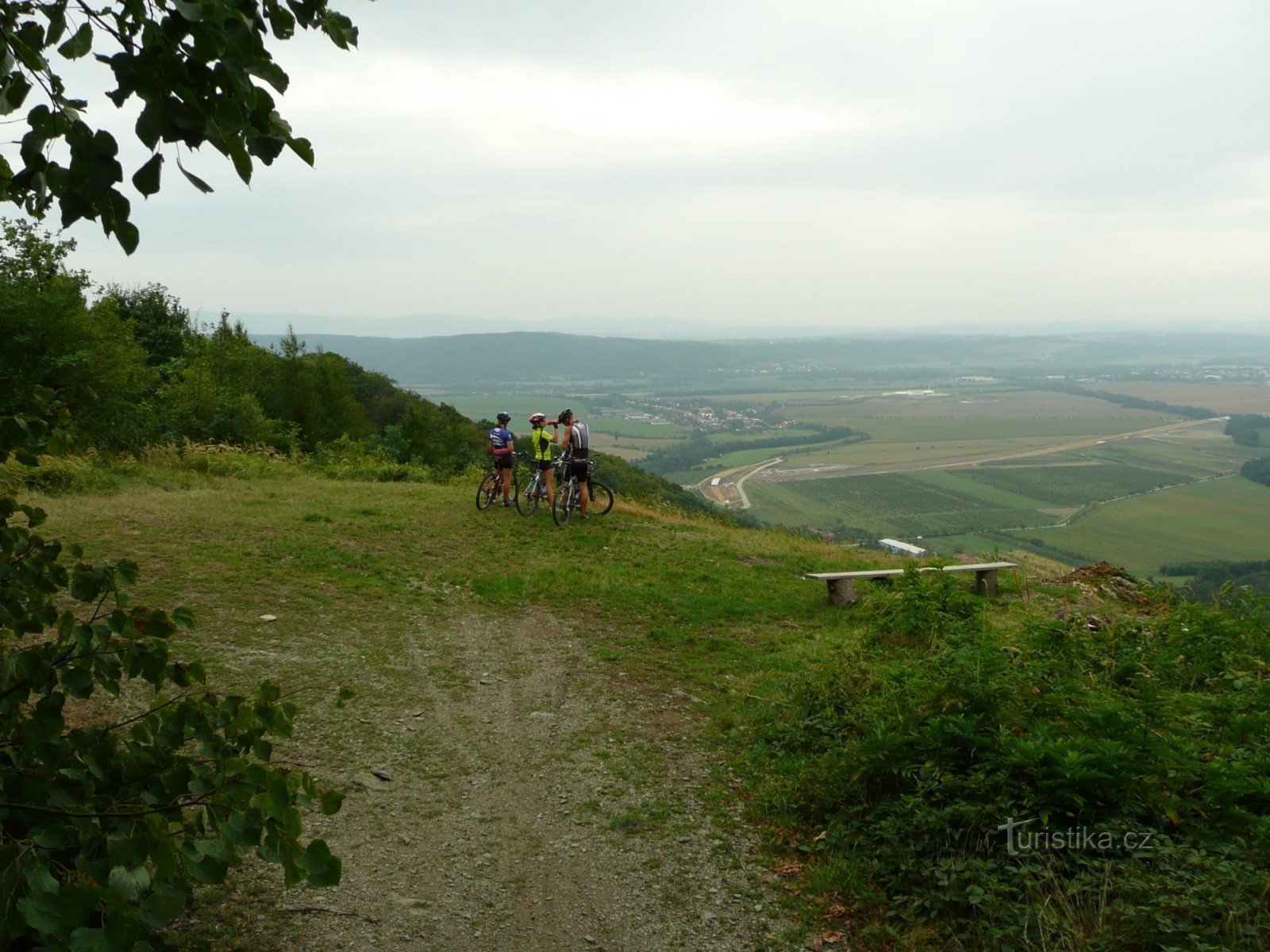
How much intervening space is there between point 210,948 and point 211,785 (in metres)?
2.53

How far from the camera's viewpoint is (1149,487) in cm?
4347

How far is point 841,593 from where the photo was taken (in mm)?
10211

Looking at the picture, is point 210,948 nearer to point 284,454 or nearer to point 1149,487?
point 284,454

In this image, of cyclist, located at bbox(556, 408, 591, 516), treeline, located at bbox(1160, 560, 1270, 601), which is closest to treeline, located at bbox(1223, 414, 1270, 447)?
treeline, located at bbox(1160, 560, 1270, 601)

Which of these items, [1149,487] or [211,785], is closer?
[211,785]

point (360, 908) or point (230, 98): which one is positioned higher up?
point (230, 98)

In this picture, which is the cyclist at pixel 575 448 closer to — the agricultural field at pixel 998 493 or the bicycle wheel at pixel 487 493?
the bicycle wheel at pixel 487 493

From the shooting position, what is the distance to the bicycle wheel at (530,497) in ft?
44.8

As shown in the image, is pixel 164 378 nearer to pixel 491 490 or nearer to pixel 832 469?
pixel 491 490

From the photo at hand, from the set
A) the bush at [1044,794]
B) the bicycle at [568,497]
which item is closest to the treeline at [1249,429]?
the bicycle at [568,497]

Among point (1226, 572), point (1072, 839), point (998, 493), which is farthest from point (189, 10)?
point (998, 493)

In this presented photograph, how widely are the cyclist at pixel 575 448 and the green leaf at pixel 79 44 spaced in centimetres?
1094

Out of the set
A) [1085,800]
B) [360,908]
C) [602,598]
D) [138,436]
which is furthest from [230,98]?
[138,436]

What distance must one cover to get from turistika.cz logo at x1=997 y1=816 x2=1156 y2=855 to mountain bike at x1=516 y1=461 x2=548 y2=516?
392 inches
